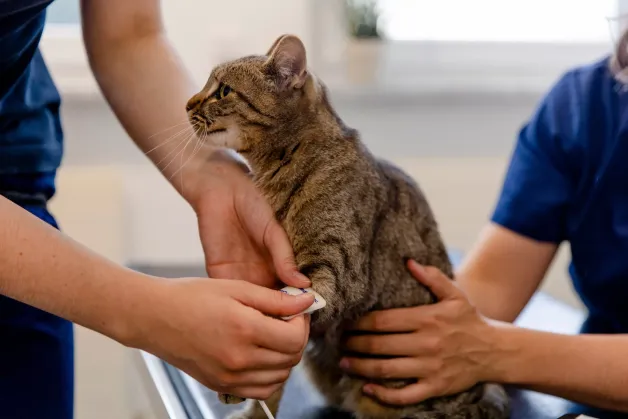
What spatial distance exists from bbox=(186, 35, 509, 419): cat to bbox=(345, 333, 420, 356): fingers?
0.12 feet

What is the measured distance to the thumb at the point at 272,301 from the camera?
0.71 meters

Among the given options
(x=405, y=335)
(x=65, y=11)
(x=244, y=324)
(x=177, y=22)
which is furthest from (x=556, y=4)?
(x=244, y=324)

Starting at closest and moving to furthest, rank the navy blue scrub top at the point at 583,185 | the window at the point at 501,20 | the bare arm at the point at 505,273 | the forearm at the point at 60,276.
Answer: the forearm at the point at 60,276
the navy blue scrub top at the point at 583,185
the bare arm at the point at 505,273
the window at the point at 501,20

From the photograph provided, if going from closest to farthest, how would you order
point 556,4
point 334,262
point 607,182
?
point 334,262 < point 607,182 < point 556,4

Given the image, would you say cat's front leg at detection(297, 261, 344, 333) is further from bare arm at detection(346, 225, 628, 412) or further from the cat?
bare arm at detection(346, 225, 628, 412)

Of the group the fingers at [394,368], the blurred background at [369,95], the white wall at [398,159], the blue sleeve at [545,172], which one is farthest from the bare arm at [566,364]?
the white wall at [398,159]

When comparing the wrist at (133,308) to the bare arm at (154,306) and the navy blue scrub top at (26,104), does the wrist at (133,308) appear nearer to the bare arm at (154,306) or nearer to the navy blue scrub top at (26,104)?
the bare arm at (154,306)

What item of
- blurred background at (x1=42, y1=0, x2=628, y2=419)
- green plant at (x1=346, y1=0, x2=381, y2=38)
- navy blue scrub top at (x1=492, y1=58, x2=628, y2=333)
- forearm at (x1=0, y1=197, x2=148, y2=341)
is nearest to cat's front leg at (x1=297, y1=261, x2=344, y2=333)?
forearm at (x1=0, y1=197, x2=148, y2=341)

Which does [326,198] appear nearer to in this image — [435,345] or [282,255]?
[282,255]

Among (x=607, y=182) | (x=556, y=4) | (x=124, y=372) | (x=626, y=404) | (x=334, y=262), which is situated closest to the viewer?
(x=334, y=262)

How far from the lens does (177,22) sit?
5.57 ft

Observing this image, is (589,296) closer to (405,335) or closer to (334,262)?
(405,335)

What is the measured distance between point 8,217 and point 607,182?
0.85 metres

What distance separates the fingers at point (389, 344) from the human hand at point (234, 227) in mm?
150
